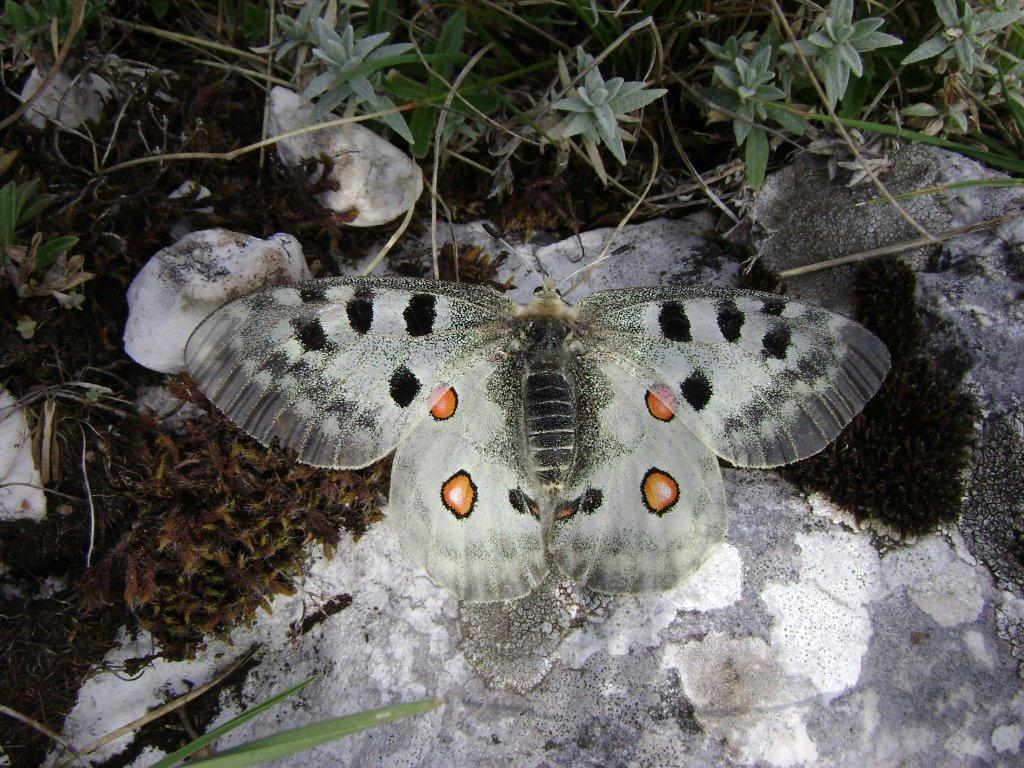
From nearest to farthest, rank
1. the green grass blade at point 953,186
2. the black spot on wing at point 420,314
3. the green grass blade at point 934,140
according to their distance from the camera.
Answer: the black spot on wing at point 420,314 < the green grass blade at point 953,186 < the green grass blade at point 934,140

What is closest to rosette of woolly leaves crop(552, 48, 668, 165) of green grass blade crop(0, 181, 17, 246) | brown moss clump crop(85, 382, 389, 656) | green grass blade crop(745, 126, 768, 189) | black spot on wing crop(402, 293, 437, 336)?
green grass blade crop(745, 126, 768, 189)

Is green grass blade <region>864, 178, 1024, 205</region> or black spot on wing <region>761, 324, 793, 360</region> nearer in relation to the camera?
black spot on wing <region>761, 324, 793, 360</region>

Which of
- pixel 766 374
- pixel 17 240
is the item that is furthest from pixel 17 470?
pixel 766 374

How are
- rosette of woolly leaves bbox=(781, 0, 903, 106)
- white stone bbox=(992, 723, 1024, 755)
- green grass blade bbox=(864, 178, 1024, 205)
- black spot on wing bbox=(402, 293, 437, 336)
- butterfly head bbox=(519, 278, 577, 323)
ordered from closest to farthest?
white stone bbox=(992, 723, 1024, 755) < black spot on wing bbox=(402, 293, 437, 336) < butterfly head bbox=(519, 278, 577, 323) < rosette of woolly leaves bbox=(781, 0, 903, 106) < green grass blade bbox=(864, 178, 1024, 205)

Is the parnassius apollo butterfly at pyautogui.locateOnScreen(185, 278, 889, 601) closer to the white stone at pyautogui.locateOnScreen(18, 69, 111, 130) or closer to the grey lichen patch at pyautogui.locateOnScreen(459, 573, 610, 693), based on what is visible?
the grey lichen patch at pyautogui.locateOnScreen(459, 573, 610, 693)

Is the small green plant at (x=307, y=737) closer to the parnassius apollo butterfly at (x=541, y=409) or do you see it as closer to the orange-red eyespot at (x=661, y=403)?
the parnassius apollo butterfly at (x=541, y=409)

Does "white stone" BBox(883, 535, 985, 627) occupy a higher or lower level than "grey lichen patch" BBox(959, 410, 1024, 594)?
lower

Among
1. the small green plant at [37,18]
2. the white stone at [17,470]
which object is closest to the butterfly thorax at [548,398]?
the white stone at [17,470]

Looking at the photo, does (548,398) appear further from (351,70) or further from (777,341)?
(351,70)

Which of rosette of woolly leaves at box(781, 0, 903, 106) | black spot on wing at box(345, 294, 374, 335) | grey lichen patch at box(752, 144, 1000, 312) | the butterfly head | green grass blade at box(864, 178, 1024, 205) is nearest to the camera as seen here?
black spot on wing at box(345, 294, 374, 335)
